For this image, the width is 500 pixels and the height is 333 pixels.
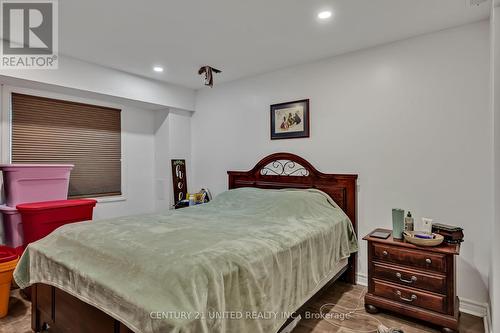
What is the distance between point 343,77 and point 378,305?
235cm

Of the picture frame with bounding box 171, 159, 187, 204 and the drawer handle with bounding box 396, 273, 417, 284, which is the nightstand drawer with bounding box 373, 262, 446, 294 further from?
the picture frame with bounding box 171, 159, 187, 204

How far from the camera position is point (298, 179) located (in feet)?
11.3

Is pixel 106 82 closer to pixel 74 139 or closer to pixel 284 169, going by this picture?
pixel 74 139

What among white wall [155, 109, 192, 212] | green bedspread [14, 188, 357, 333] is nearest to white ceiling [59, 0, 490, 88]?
white wall [155, 109, 192, 212]

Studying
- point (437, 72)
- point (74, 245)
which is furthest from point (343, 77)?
point (74, 245)

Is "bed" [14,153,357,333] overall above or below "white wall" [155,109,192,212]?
below

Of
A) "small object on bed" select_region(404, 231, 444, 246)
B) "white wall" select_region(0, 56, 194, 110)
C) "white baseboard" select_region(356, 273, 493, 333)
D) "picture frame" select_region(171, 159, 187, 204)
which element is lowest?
"white baseboard" select_region(356, 273, 493, 333)

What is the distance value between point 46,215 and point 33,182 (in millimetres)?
450

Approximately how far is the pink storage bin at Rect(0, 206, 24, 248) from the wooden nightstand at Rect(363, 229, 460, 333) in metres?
3.50

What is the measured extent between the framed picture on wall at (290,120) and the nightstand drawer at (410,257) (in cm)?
157

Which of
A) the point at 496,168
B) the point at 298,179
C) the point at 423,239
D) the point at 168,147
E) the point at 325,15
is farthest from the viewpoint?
the point at 168,147

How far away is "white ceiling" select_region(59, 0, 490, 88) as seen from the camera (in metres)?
2.20

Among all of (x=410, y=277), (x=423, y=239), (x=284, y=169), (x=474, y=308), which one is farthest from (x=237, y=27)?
(x=474, y=308)

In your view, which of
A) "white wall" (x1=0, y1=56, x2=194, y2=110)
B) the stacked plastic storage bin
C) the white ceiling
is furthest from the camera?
"white wall" (x1=0, y1=56, x2=194, y2=110)
